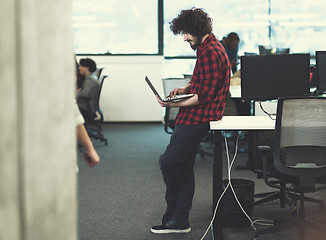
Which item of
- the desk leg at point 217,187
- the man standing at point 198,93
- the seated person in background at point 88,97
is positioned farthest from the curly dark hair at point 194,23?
the seated person in background at point 88,97

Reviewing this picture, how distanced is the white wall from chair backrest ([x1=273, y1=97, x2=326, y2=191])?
5.39 m

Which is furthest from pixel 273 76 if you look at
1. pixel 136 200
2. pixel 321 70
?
pixel 136 200

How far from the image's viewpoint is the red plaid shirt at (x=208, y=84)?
2768 millimetres

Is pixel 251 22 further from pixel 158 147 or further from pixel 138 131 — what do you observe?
pixel 158 147

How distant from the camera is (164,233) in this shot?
3.05 metres

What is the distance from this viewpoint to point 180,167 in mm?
2939

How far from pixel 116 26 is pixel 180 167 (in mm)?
5469

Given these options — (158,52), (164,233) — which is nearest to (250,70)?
(164,233)

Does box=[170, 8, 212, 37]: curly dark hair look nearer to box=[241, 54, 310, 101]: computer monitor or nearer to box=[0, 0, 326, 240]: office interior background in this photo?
box=[241, 54, 310, 101]: computer monitor

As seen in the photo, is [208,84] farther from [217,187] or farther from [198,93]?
[217,187]

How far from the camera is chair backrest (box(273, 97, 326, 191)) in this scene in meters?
2.65

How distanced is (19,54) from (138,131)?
626 centimetres

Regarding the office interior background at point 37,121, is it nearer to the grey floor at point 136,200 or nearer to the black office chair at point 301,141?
the black office chair at point 301,141

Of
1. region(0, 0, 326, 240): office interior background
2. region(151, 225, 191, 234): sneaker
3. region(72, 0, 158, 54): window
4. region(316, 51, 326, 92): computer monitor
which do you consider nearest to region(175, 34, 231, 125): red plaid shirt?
region(151, 225, 191, 234): sneaker
